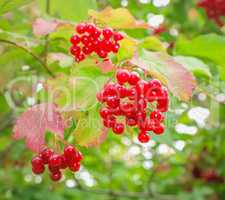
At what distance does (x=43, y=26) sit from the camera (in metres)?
1.78

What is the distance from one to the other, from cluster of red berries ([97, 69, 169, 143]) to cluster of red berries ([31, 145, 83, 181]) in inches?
6.6

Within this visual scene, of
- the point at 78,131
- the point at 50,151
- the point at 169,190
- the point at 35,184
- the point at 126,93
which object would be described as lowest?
the point at 169,190

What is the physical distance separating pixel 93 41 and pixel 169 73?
309 millimetres

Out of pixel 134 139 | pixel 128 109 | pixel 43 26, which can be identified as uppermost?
pixel 43 26

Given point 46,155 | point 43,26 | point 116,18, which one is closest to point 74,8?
point 43,26

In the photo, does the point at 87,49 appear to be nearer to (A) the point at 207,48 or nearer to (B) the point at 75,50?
(B) the point at 75,50

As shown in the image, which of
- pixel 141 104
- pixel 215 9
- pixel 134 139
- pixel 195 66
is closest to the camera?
pixel 141 104

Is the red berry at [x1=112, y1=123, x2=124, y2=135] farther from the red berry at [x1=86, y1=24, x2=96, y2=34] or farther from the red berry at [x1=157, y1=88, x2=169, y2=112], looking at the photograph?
the red berry at [x1=86, y1=24, x2=96, y2=34]

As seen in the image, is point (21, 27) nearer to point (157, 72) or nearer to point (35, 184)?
point (157, 72)

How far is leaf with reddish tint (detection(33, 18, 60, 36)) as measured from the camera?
1.74 metres

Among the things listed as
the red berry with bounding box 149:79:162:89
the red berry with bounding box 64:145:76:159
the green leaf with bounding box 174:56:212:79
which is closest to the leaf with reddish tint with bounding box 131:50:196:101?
the red berry with bounding box 149:79:162:89

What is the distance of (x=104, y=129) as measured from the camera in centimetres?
149

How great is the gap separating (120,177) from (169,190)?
1.67 ft

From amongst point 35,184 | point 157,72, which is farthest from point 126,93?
point 35,184
